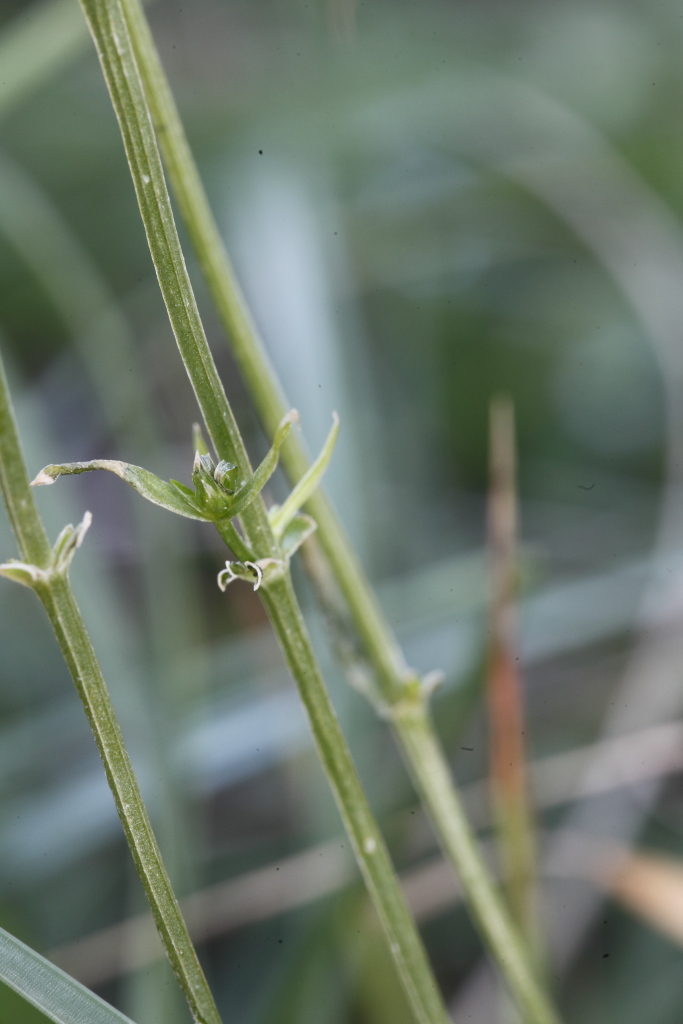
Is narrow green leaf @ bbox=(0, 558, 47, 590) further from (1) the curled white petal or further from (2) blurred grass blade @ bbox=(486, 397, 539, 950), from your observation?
(2) blurred grass blade @ bbox=(486, 397, 539, 950)

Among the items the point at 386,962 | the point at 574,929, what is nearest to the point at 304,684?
the point at 386,962

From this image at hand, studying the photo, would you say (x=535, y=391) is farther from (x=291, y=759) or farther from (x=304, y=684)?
(x=304, y=684)

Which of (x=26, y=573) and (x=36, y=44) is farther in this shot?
(x=36, y=44)

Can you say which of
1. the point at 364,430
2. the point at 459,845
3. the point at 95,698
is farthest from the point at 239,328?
the point at 364,430

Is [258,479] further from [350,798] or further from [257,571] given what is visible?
[350,798]

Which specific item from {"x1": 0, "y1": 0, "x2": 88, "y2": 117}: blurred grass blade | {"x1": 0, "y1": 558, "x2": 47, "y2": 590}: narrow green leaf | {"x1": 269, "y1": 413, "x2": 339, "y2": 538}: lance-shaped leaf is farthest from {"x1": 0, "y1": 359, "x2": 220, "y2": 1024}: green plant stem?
{"x1": 0, "y1": 0, "x2": 88, "y2": 117}: blurred grass blade
